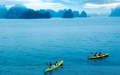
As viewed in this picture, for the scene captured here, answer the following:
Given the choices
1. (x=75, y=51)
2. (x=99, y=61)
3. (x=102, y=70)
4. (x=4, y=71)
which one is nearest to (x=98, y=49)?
(x=75, y=51)

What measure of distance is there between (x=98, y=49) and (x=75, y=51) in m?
7.91

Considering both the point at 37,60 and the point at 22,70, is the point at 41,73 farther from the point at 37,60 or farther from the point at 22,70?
the point at 37,60

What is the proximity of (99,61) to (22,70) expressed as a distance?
18.5 m

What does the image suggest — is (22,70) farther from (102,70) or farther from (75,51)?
(75,51)

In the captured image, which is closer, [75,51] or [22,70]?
[22,70]

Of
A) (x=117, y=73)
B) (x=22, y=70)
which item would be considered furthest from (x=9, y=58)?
(x=117, y=73)

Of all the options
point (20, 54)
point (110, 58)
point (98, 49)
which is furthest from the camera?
point (98, 49)

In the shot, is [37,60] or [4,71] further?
[37,60]

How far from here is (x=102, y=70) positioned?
90.7 ft

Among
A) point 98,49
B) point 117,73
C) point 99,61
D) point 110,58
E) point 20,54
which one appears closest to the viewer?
point 117,73

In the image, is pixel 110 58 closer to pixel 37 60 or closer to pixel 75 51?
pixel 75 51

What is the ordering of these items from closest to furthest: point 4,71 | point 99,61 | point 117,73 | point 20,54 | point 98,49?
point 117,73, point 4,71, point 99,61, point 20,54, point 98,49

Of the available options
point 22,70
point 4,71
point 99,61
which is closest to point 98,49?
point 99,61

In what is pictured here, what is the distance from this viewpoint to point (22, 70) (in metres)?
28.1
